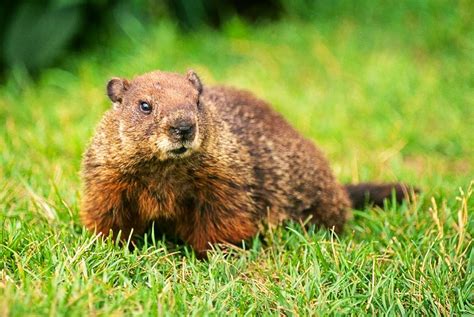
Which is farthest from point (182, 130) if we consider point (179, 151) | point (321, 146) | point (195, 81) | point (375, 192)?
point (321, 146)

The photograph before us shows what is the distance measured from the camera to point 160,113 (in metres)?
3.68

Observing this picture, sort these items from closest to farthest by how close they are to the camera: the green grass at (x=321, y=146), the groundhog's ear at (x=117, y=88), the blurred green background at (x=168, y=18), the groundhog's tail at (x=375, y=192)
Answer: the green grass at (x=321, y=146) → the groundhog's ear at (x=117, y=88) → the groundhog's tail at (x=375, y=192) → the blurred green background at (x=168, y=18)

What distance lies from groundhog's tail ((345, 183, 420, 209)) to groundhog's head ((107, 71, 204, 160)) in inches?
53.9

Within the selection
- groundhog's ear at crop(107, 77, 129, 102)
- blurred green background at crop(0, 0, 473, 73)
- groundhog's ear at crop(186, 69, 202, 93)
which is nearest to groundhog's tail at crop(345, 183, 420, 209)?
groundhog's ear at crop(186, 69, 202, 93)

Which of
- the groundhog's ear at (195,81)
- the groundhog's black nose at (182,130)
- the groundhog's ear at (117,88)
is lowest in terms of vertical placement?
the groundhog's black nose at (182,130)

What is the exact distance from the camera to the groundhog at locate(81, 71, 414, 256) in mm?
3742

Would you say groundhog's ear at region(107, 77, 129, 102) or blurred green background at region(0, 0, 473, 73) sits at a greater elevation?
blurred green background at region(0, 0, 473, 73)

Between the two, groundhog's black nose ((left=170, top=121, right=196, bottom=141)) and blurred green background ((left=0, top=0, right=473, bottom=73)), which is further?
blurred green background ((left=0, top=0, right=473, bottom=73))

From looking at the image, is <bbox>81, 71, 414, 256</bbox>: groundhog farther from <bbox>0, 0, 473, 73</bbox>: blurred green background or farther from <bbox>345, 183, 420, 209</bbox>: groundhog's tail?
<bbox>0, 0, 473, 73</bbox>: blurred green background

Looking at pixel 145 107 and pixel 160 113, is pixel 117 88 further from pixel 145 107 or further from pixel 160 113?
pixel 160 113

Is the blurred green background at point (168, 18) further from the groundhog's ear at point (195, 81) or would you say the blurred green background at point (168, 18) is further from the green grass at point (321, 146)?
the groundhog's ear at point (195, 81)

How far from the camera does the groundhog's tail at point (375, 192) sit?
4.65 metres

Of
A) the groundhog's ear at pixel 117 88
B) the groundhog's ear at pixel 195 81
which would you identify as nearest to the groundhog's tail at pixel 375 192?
the groundhog's ear at pixel 195 81

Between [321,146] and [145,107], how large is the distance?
243 cm
